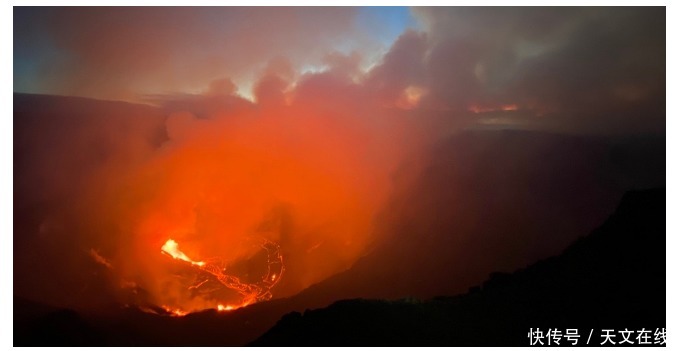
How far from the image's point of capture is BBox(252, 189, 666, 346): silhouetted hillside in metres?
3.84

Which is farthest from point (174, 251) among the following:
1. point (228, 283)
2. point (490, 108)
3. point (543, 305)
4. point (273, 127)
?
point (543, 305)

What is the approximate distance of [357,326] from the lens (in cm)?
385

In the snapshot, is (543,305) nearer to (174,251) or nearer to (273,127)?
(273,127)

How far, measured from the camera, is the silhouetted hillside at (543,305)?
12.6 ft

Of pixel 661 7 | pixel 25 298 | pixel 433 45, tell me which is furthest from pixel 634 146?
pixel 25 298

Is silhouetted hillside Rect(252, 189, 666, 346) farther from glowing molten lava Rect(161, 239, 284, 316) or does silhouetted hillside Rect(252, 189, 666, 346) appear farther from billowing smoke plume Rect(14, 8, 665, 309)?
glowing molten lava Rect(161, 239, 284, 316)

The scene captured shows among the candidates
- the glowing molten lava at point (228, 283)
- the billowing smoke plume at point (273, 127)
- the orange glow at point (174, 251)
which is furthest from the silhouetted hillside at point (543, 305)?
the orange glow at point (174, 251)

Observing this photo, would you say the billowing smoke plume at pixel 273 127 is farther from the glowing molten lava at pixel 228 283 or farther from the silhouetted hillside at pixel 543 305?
the silhouetted hillside at pixel 543 305

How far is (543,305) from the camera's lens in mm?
4121

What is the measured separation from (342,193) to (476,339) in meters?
2.32

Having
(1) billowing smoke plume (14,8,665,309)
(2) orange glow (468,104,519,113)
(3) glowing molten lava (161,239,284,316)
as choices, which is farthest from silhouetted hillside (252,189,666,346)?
(2) orange glow (468,104,519,113)

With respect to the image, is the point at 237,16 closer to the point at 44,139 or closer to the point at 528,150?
the point at 44,139

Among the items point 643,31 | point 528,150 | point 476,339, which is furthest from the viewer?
point 528,150

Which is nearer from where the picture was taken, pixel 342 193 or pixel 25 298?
pixel 25 298
